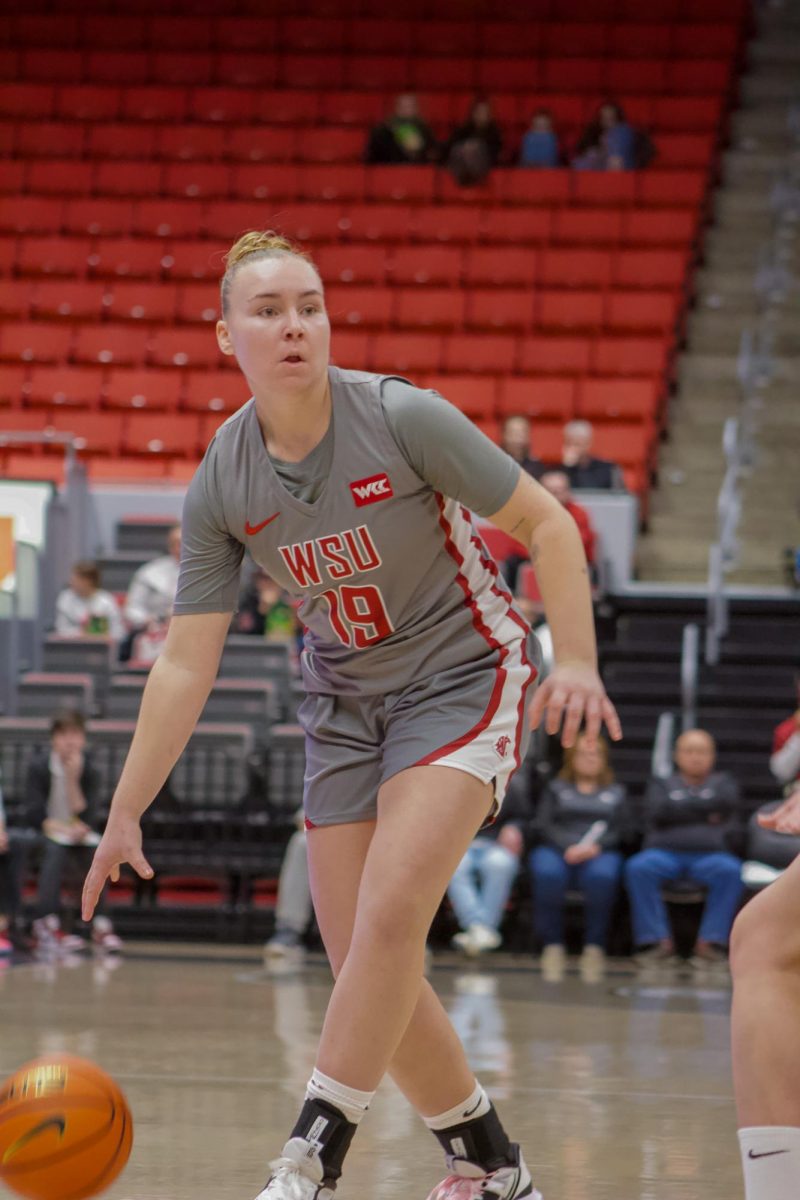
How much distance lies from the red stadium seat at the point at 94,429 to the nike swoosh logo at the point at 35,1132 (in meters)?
11.8

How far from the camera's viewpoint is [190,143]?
17547 millimetres

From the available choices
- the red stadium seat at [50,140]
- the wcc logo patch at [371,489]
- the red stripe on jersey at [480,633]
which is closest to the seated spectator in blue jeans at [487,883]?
the red stripe on jersey at [480,633]

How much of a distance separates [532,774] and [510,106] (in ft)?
29.3

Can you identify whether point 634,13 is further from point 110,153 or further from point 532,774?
point 532,774

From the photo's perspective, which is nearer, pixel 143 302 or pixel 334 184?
pixel 143 302

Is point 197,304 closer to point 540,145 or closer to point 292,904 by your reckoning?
point 540,145

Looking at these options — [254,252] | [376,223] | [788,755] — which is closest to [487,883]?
[788,755]

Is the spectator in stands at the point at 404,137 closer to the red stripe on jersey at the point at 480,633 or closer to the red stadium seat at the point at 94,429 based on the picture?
the red stadium seat at the point at 94,429

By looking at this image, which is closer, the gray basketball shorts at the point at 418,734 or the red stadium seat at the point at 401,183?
the gray basketball shorts at the point at 418,734

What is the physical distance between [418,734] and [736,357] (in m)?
13.2

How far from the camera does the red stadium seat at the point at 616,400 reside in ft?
48.6

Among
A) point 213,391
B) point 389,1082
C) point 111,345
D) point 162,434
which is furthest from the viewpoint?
point 111,345

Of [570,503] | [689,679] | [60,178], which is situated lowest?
[689,679]

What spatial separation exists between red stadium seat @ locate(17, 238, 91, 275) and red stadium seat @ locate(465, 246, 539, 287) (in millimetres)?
3522
